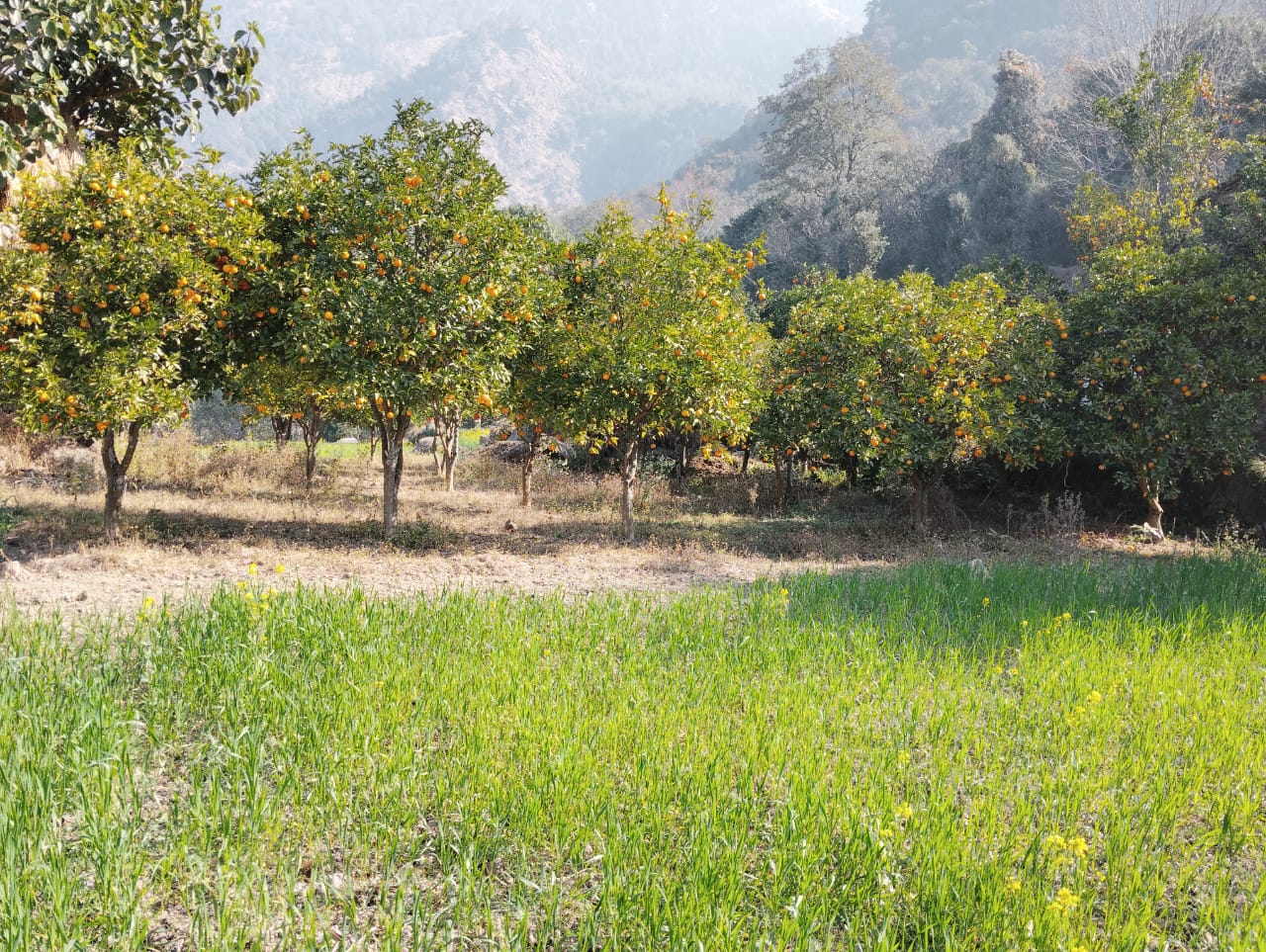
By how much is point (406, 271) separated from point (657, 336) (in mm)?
3216

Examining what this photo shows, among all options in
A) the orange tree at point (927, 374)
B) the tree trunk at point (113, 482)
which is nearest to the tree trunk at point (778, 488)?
the orange tree at point (927, 374)

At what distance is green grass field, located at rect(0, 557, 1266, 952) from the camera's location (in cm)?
246

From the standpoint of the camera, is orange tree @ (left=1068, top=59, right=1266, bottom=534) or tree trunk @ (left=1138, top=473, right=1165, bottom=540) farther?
tree trunk @ (left=1138, top=473, right=1165, bottom=540)

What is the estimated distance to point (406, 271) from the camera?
875 centimetres

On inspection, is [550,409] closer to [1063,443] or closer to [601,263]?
[601,263]

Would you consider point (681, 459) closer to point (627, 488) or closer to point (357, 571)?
point (627, 488)

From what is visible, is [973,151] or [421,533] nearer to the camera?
[421,533]

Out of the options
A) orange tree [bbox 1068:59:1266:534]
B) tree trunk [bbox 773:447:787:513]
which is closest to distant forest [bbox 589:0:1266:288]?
tree trunk [bbox 773:447:787:513]

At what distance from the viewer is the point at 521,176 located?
146750 millimetres

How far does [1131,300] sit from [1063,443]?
242cm

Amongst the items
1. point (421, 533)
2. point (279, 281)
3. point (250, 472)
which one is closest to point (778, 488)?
point (421, 533)

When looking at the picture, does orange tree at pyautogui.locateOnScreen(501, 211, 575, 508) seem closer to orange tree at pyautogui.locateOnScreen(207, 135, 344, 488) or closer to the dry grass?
the dry grass

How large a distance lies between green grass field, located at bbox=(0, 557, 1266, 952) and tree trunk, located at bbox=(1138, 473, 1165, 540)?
7586 mm

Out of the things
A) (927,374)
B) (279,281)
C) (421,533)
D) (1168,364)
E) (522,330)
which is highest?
(279,281)
